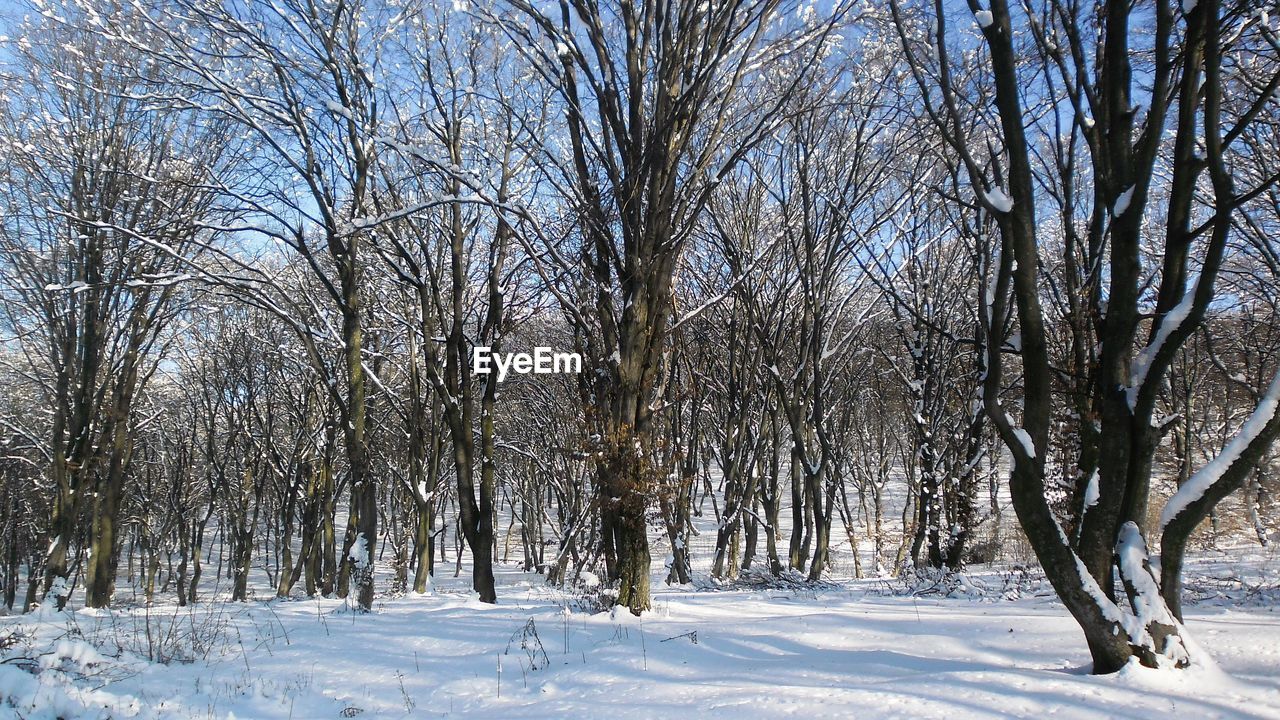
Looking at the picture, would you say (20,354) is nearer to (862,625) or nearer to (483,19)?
(483,19)

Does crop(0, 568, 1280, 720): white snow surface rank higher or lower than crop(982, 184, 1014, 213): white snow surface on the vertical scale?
lower

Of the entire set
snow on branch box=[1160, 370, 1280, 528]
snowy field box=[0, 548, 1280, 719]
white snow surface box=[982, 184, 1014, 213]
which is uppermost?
white snow surface box=[982, 184, 1014, 213]

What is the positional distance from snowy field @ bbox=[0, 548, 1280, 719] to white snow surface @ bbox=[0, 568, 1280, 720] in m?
0.02

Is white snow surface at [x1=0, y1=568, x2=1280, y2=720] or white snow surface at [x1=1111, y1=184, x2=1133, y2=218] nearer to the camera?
white snow surface at [x1=0, y1=568, x2=1280, y2=720]

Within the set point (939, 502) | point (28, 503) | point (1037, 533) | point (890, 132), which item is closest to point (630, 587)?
point (1037, 533)

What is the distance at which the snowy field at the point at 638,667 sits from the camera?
394 centimetres

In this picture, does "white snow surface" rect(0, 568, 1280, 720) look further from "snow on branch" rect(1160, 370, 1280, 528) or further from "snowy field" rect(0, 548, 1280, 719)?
"snow on branch" rect(1160, 370, 1280, 528)

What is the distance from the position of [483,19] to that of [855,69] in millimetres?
5935

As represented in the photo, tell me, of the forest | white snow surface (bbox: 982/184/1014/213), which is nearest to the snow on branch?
the forest

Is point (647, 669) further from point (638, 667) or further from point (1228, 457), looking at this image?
point (1228, 457)

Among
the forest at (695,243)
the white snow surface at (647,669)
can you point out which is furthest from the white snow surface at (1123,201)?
the white snow surface at (647,669)

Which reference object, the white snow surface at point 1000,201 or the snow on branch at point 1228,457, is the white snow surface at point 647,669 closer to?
the snow on branch at point 1228,457

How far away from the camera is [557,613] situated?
8234 millimetres

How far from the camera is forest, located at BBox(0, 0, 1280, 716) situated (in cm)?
455
